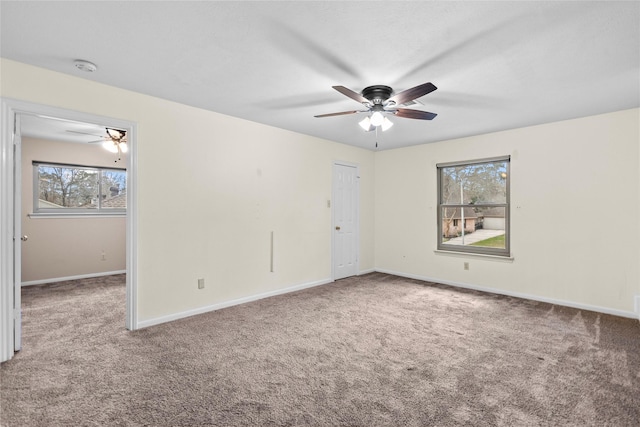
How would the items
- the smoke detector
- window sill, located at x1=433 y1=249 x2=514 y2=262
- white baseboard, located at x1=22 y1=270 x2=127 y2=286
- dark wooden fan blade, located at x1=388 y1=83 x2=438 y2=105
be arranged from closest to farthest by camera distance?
1. dark wooden fan blade, located at x1=388 y1=83 x2=438 y2=105
2. the smoke detector
3. window sill, located at x1=433 y1=249 x2=514 y2=262
4. white baseboard, located at x1=22 y1=270 x2=127 y2=286

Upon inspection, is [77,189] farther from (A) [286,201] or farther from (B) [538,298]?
(B) [538,298]

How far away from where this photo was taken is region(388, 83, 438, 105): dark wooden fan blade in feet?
7.83

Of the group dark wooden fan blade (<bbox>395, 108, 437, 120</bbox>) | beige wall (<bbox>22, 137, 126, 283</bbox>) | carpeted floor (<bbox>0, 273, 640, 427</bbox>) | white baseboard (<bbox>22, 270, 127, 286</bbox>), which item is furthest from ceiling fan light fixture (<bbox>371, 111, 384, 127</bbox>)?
beige wall (<bbox>22, 137, 126, 283</bbox>)

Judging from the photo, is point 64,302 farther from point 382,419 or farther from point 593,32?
point 593,32

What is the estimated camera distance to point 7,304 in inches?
A: 106

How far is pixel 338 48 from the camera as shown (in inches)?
92.6

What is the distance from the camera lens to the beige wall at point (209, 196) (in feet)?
10.6

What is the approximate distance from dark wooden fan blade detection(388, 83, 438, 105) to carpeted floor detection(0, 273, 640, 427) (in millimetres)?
2167

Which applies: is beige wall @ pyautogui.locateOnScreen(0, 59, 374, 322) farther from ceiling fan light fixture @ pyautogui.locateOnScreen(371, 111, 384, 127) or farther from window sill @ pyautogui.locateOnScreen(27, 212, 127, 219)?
window sill @ pyautogui.locateOnScreen(27, 212, 127, 219)

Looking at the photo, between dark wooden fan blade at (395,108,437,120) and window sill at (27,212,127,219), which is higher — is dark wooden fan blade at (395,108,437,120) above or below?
above

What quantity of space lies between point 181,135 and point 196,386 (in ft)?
8.62

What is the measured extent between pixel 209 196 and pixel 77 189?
369 cm

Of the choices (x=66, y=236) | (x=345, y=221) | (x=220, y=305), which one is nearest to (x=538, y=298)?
(x=345, y=221)

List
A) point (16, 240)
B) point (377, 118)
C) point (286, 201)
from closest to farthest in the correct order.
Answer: point (16, 240)
point (377, 118)
point (286, 201)
